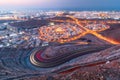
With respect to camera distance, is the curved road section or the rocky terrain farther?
the curved road section

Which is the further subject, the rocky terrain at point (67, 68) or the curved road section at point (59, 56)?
the curved road section at point (59, 56)

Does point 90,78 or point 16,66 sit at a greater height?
point 90,78

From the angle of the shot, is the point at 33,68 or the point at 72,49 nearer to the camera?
the point at 33,68

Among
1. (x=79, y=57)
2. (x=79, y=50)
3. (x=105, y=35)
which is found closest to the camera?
(x=79, y=57)

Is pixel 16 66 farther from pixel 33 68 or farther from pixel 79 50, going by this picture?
pixel 79 50

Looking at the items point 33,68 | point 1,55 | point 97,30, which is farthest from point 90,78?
point 97,30

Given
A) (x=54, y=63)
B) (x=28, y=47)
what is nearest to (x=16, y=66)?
(x=54, y=63)

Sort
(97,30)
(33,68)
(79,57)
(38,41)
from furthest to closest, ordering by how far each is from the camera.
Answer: (97,30) < (38,41) < (79,57) < (33,68)

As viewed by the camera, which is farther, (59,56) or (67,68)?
(59,56)

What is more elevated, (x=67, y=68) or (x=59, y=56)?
(x=67, y=68)

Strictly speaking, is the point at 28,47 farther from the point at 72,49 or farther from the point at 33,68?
the point at 33,68
